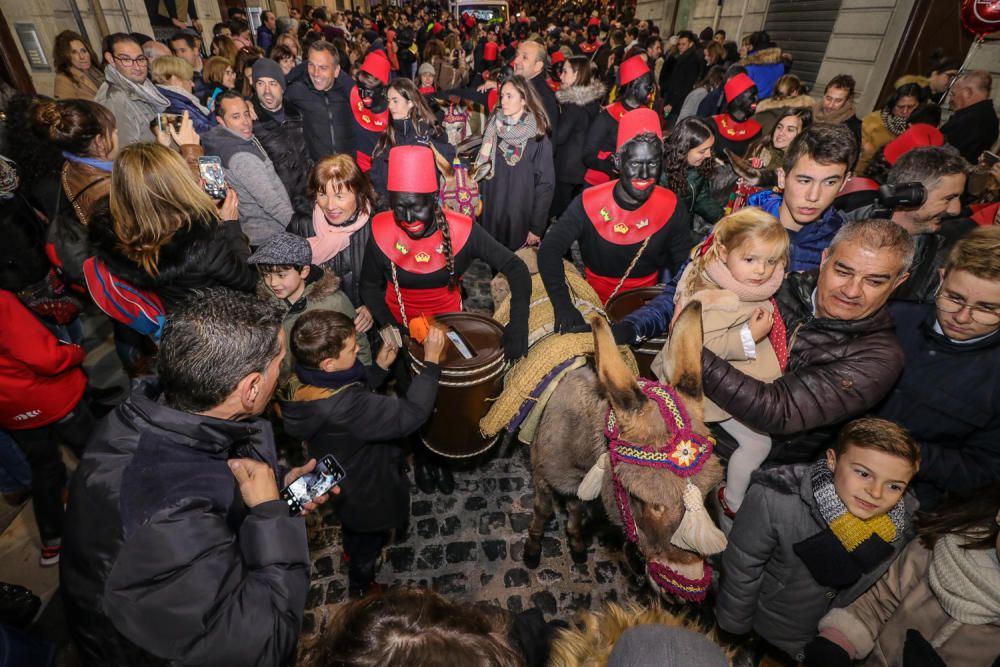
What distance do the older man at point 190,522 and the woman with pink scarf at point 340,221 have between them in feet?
6.21

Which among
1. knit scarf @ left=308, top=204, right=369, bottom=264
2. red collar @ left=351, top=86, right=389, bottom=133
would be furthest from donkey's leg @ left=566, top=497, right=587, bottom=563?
red collar @ left=351, top=86, right=389, bottom=133

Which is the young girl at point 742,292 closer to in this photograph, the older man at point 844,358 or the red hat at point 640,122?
the older man at point 844,358

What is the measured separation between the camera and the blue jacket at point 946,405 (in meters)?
2.23

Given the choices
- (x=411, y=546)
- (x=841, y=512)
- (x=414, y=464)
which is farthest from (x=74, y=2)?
(x=841, y=512)

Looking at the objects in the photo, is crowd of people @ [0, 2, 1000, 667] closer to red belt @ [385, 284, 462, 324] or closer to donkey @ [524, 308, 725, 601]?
red belt @ [385, 284, 462, 324]

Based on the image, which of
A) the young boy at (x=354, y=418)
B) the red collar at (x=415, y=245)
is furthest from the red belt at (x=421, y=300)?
the young boy at (x=354, y=418)

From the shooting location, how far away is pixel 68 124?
3.27 m

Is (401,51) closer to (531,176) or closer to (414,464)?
(531,176)

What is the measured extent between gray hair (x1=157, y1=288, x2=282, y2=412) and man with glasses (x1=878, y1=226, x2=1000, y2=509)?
9.93 ft

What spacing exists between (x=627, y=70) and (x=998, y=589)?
6.66 meters

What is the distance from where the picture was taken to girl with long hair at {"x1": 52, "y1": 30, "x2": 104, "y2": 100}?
18.9 feet

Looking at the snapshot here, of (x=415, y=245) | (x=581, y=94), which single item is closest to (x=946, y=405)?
(x=415, y=245)

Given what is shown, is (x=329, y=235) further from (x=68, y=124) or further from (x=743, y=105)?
(x=743, y=105)

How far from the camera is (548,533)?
12.3 feet
